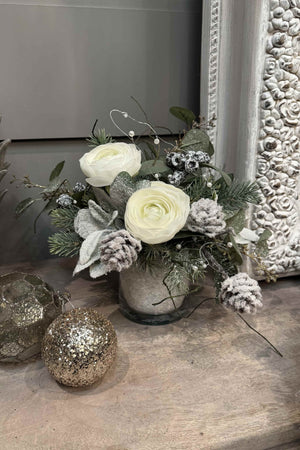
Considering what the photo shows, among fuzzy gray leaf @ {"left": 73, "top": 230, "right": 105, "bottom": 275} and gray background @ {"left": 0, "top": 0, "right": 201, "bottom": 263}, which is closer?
fuzzy gray leaf @ {"left": 73, "top": 230, "right": 105, "bottom": 275}

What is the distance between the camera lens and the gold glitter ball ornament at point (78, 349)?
460mm

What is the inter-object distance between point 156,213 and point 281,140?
0.26 m

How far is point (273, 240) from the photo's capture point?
27.3 inches

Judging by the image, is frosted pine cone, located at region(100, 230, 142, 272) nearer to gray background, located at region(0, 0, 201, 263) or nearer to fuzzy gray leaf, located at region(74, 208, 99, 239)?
fuzzy gray leaf, located at region(74, 208, 99, 239)

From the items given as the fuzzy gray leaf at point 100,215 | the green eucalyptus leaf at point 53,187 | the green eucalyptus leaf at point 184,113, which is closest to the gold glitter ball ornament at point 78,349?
the fuzzy gray leaf at point 100,215

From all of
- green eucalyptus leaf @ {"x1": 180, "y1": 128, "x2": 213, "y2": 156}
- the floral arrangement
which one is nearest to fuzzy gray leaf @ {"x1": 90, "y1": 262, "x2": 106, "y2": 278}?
the floral arrangement

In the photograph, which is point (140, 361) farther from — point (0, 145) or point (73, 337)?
point (0, 145)

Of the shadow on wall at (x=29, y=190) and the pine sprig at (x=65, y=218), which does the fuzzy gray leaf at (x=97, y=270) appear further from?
the shadow on wall at (x=29, y=190)

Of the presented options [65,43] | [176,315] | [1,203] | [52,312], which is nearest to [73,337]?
[52,312]

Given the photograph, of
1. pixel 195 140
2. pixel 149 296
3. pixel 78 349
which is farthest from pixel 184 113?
pixel 78 349

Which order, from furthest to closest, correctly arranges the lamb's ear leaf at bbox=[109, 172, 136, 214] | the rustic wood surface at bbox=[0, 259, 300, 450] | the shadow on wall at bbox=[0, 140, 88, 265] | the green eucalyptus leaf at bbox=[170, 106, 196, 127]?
the shadow on wall at bbox=[0, 140, 88, 265]
the green eucalyptus leaf at bbox=[170, 106, 196, 127]
the lamb's ear leaf at bbox=[109, 172, 136, 214]
the rustic wood surface at bbox=[0, 259, 300, 450]

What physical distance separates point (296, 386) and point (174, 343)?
0.55 feet

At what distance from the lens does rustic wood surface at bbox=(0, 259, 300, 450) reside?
42cm

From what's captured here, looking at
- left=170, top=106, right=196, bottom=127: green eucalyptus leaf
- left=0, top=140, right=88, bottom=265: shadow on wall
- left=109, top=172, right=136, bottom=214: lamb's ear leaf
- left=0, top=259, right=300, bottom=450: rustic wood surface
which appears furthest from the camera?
left=0, top=140, right=88, bottom=265: shadow on wall
